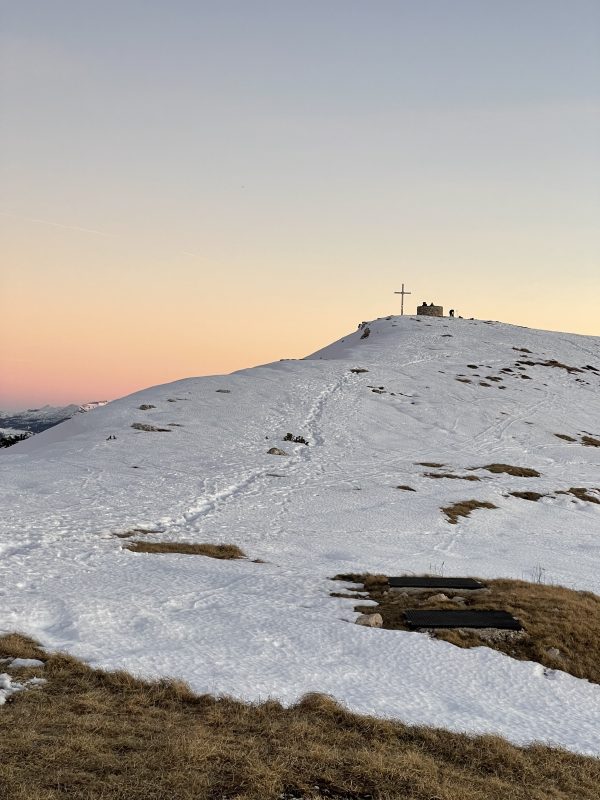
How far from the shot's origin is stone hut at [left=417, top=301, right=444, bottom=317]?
315 ft

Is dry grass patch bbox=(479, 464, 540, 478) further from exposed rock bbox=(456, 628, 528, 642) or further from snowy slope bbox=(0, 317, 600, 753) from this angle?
exposed rock bbox=(456, 628, 528, 642)

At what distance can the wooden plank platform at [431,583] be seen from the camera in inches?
589

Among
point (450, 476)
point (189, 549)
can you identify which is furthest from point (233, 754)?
point (450, 476)

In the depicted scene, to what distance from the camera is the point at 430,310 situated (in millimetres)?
96125

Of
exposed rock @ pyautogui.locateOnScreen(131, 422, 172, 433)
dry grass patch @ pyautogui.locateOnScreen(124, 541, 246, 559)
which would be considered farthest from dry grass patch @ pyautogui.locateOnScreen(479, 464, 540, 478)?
dry grass patch @ pyautogui.locateOnScreen(124, 541, 246, 559)

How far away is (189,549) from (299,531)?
398 centimetres

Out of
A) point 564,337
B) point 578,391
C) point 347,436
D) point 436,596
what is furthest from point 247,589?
point 564,337

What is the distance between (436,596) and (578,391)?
47.9 metres

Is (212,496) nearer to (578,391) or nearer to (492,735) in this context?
(492,735)

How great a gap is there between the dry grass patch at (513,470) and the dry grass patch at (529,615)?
16899mm

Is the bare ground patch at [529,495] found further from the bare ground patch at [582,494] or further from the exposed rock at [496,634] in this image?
the exposed rock at [496,634]

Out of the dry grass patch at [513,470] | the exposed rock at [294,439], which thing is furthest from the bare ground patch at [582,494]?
the exposed rock at [294,439]

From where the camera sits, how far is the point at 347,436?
3781 cm

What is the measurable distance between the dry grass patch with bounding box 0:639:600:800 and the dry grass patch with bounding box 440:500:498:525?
1505cm
